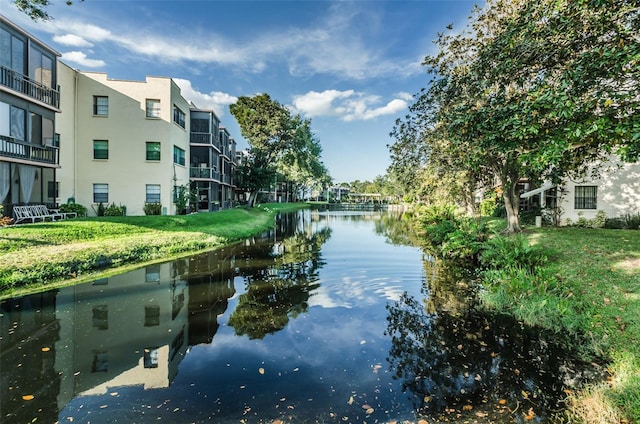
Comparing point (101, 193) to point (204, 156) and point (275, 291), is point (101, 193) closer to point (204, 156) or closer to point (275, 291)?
point (204, 156)

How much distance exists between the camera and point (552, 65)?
368 inches

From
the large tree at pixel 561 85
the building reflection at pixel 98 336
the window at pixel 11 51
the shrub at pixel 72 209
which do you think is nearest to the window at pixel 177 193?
the shrub at pixel 72 209

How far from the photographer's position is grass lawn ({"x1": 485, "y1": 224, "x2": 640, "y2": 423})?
4125mm

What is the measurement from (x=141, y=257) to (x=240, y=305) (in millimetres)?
6675

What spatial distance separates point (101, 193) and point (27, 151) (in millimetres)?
5949

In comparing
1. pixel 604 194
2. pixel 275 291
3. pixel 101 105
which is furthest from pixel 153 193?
pixel 604 194

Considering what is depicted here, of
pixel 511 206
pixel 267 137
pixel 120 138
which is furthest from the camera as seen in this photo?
pixel 267 137

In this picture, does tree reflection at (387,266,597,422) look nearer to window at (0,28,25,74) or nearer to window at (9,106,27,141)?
window at (9,106,27,141)

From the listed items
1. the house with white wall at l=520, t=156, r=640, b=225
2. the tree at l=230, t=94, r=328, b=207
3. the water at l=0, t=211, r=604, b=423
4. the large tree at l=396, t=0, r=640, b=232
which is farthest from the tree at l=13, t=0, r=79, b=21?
the tree at l=230, t=94, r=328, b=207

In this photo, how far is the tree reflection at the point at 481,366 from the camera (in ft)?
14.1

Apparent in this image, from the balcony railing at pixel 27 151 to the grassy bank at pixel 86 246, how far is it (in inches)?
162

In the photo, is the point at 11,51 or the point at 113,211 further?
the point at 113,211

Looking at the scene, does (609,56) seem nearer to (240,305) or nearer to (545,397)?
(545,397)

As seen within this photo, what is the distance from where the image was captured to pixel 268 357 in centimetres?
567
